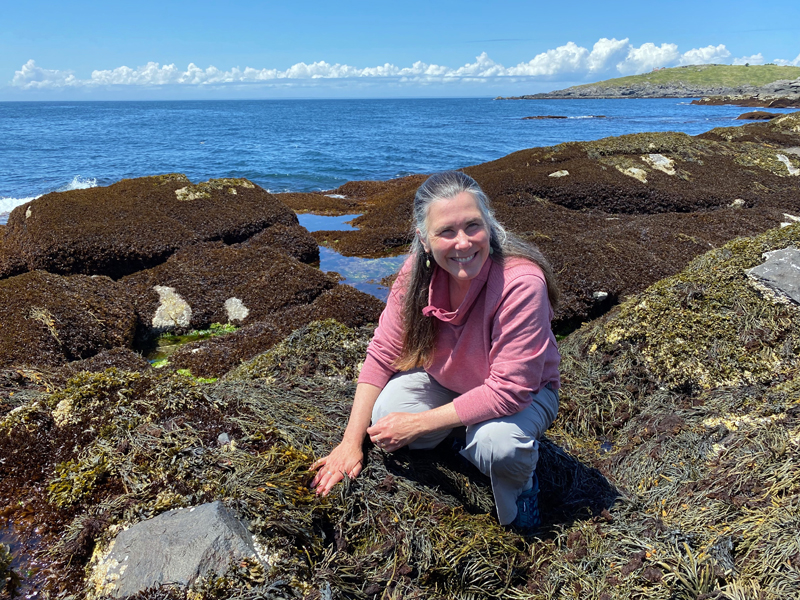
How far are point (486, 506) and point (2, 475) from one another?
2.47m

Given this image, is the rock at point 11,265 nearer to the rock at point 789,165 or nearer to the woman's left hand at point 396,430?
the woman's left hand at point 396,430

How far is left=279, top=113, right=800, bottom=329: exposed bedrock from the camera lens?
7020mm

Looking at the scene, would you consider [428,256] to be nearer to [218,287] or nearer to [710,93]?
[218,287]

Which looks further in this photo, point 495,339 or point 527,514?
point 527,514

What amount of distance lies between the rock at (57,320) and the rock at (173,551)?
3.57 meters

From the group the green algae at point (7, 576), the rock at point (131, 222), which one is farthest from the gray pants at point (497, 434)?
the rock at point (131, 222)

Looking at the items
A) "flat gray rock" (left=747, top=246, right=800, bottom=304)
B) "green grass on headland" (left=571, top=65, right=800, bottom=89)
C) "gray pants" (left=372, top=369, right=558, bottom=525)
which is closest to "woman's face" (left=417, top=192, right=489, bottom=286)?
"gray pants" (left=372, top=369, right=558, bottom=525)

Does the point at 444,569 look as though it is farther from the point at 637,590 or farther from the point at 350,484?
the point at 637,590

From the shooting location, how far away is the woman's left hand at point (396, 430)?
2.49 metres

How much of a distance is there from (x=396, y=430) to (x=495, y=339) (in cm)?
66

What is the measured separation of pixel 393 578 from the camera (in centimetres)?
Answer: 227

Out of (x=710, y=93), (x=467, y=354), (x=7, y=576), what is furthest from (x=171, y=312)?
(x=710, y=93)

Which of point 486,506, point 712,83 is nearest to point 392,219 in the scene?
point 486,506

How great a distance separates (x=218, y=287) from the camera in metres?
7.08
